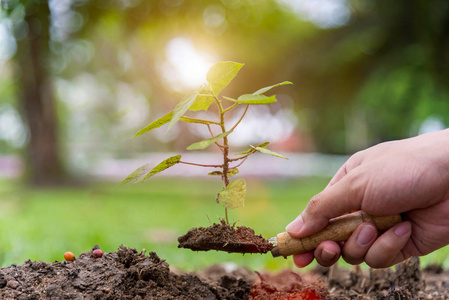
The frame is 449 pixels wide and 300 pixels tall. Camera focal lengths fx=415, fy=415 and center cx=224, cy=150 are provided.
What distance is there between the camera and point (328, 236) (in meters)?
1.53

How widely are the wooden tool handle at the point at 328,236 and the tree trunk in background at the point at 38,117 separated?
8.64 meters

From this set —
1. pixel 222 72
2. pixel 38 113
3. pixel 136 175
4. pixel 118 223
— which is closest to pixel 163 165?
pixel 136 175

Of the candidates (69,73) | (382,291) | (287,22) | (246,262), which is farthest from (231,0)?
(69,73)

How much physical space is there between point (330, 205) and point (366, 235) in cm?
18

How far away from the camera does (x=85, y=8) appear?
6.30m

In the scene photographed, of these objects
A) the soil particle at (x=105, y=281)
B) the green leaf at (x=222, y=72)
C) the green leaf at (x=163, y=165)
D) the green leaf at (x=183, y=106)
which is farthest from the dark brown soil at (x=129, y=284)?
the green leaf at (x=222, y=72)

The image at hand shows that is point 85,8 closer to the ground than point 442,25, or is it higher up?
higher up

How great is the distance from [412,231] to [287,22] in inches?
285

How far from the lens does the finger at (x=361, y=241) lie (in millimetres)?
1481

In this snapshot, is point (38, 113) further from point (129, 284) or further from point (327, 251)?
point (327, 251)

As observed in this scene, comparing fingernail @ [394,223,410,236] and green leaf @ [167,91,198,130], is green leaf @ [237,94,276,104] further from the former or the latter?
fingernail @ [394,223,410,236]

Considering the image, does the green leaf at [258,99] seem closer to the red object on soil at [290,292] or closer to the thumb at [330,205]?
the thumb at [330,205]

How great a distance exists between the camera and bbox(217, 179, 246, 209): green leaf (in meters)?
1.35

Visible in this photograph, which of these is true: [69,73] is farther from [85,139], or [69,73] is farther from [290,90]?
[85,139]
